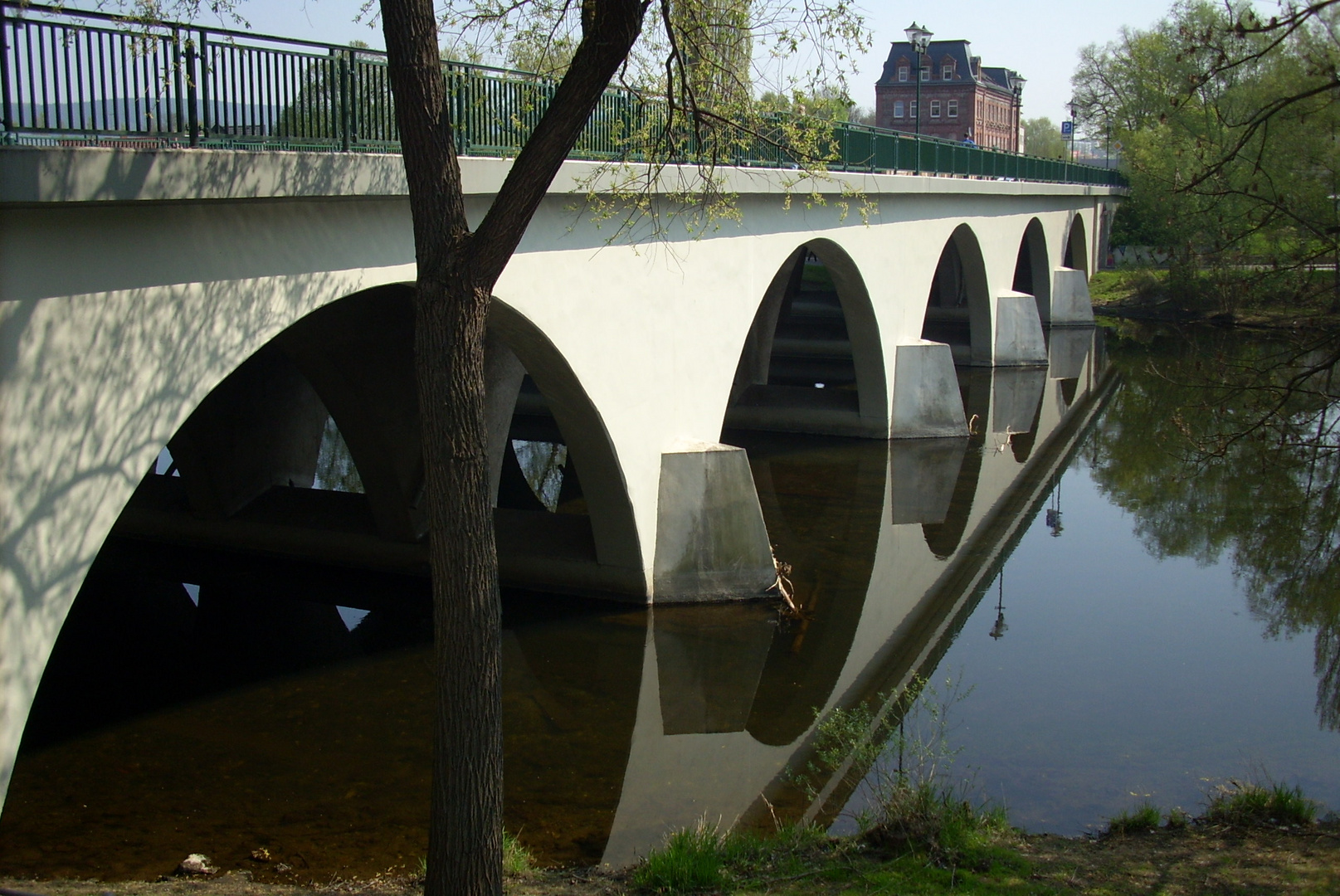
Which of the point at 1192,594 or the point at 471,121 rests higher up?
the point at 471,121

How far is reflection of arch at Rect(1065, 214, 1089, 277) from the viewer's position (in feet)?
150

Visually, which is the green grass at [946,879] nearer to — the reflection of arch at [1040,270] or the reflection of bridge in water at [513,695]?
the reflection of bridge in water at [513,695]

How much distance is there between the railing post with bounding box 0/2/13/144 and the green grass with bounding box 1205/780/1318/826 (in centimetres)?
777

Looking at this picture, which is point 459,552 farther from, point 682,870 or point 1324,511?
point 1324,511

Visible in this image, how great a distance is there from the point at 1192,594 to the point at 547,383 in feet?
27.4

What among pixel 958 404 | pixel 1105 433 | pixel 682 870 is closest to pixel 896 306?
pixel 958 404

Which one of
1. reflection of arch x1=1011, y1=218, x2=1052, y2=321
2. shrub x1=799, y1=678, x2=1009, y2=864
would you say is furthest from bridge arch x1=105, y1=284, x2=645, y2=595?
reflection of arch x1=1011, y1=218, x2=1052, y2=321

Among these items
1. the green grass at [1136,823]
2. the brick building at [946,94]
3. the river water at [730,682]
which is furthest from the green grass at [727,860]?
the brick building at [946,94]

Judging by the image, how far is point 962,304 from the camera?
43.0 m

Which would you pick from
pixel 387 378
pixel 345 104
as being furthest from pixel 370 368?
pixel 345 104

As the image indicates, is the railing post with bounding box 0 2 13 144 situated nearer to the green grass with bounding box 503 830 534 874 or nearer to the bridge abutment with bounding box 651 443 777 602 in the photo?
the green grass with bounding box 503 830 534 874

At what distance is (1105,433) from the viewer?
82.3ft

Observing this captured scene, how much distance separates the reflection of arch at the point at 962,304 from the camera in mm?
28500

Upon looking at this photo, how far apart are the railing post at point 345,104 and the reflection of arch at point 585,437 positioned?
95.2 inches
